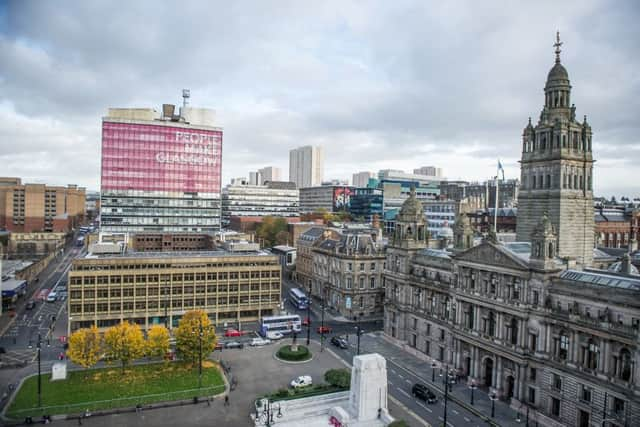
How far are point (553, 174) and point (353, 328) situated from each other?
47453 mm

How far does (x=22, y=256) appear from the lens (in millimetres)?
154375

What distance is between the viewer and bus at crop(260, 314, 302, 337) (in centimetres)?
8494

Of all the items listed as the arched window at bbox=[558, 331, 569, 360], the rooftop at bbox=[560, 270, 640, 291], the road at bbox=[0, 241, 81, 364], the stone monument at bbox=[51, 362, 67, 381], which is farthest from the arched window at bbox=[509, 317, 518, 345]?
the road at bbox=[0, 241, 81, 364]

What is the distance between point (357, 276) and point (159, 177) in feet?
242

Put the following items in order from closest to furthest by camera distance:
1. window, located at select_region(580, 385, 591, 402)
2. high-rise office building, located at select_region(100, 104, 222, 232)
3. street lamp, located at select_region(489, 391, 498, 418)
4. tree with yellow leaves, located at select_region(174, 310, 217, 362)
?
window, located at select_region(580, 385, 591, 402) < street lamp, located at select_region(489, 391, 498, 418) < tree with yellow leaves, located at select_region(174, 310, 217, 362) < high-rise office building, located at select_region(100, 104, 222, 232)

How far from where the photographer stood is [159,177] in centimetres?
14012

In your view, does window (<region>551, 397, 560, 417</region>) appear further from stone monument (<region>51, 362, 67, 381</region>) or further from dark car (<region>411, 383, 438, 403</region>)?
stone monument (<region>51, 362, 67, 381</region>)

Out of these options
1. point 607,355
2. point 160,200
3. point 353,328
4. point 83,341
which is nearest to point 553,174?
point 607,355

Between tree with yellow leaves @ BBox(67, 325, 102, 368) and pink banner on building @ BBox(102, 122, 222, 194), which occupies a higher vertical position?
pink banner on building @ BBox(102, 122, 222, 194)

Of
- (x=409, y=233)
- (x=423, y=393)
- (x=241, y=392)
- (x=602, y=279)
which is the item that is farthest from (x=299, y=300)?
(x=602, y=279)

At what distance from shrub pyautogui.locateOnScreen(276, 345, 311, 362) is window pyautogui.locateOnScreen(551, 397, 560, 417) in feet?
116

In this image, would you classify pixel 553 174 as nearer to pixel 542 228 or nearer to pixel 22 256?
pixel 542 228

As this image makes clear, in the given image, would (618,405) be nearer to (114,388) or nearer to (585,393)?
(585,393)

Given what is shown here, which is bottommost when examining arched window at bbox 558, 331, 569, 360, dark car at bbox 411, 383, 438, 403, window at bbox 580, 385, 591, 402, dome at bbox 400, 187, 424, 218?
dark car at bbox 411, 383, 438, 403
